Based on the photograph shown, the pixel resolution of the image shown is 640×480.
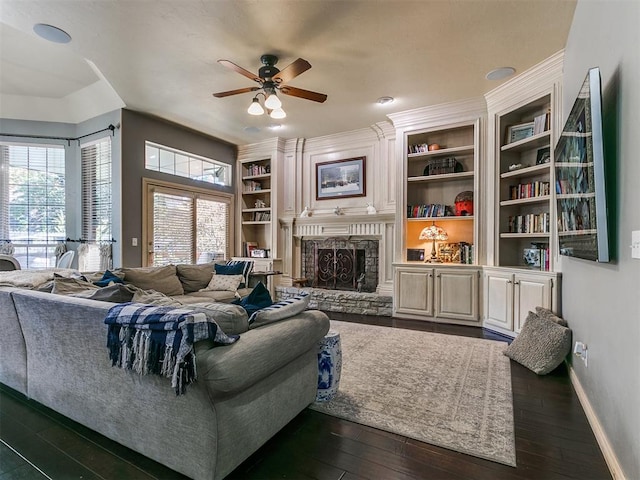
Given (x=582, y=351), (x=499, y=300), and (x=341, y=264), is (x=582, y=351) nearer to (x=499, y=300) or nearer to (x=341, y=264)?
(x=499, y=300)

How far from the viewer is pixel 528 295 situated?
3564 mm

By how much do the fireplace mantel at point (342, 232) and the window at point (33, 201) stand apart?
3.74m

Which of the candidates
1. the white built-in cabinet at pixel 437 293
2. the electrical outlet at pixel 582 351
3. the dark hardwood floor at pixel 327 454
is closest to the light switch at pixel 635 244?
the dark hardwood floor at pixel 327 454

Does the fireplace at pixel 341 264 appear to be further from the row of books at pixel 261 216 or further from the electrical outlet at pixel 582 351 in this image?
the electrical outlet at pixel 582 351

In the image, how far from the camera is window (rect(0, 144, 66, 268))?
5.09 m

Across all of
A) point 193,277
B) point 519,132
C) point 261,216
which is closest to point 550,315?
point 519,132

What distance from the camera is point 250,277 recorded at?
522cm

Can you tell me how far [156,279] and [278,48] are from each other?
2913mm

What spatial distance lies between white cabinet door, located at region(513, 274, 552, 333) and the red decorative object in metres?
1.24

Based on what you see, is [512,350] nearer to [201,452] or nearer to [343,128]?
[201,452]

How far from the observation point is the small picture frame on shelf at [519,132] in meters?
3.93

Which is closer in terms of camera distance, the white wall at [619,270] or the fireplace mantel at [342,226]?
the white wall at [619,270]

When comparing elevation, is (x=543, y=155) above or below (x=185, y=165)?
below

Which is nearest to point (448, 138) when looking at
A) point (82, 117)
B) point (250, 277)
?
point (250, 277)
